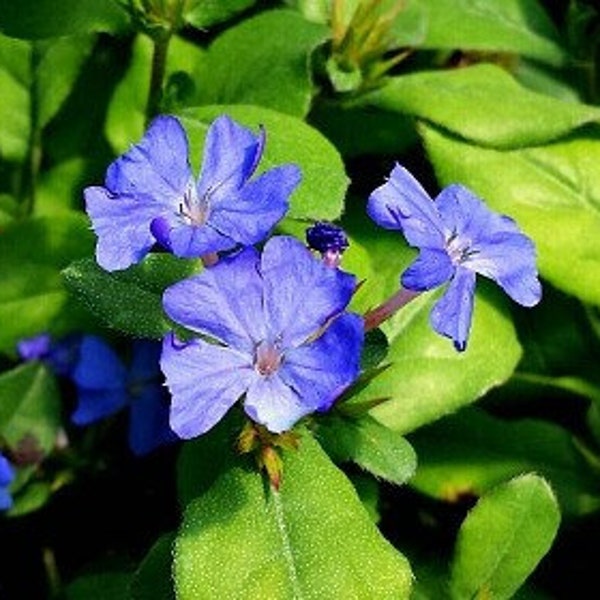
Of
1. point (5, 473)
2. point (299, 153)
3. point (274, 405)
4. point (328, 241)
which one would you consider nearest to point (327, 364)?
Result: point (274, 405)

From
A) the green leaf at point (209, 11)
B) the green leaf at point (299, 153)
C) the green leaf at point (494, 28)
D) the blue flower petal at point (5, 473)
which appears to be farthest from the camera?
the green leaf at point (494, 28)

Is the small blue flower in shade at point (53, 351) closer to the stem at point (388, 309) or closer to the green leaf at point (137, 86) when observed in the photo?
the green leaf at point (137, 86)

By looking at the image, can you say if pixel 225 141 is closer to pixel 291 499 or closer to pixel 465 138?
pixel 291 499

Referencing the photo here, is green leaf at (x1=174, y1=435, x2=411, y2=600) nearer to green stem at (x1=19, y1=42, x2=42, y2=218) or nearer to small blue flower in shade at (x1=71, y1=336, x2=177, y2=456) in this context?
small blue flower in shade at (x1=71, y1=336, x2=177, y2=456)

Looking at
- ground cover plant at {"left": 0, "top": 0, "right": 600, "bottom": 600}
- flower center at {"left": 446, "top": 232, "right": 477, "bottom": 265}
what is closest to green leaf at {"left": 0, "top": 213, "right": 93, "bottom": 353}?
ground cover plant at {"left": 0, "top": 0, "right": 600, "bottom": 600}

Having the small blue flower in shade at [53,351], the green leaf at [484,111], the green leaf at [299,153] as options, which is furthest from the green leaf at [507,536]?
the small blue flower in shade at [53,351]

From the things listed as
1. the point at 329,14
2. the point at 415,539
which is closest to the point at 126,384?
the point at 415,539
